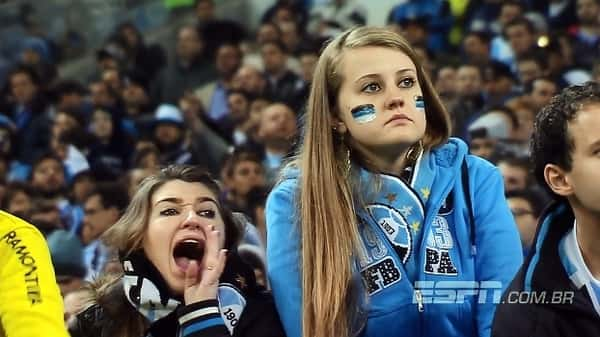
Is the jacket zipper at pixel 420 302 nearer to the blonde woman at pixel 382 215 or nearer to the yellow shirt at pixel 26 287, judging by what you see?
the blonde woman at pixel 382 215

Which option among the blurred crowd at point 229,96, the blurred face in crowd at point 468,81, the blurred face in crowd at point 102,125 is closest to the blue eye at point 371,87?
the blurred crowd at point 229,96

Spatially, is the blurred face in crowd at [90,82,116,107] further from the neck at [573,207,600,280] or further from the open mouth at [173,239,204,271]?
the neck at [573,207,600,280]

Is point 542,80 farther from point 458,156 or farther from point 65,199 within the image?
point 458,156

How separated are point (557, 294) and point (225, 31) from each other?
776 centimetres

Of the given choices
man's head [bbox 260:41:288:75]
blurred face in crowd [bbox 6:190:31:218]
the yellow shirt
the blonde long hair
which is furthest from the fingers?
man's head [bbox 260:41:288:75]

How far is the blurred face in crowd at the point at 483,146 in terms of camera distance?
20.7 ft

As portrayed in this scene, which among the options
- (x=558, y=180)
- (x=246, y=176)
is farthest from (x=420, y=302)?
(x=246, y=176)

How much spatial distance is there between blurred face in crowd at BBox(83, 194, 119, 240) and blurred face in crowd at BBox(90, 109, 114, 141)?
2.09 meters

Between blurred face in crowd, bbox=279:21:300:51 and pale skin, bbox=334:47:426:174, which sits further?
blurred face in crowd, bbox=279:21:300:51

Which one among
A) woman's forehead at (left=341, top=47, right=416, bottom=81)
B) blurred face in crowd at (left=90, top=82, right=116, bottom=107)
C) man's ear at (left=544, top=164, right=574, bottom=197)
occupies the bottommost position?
blurred face in crowd at (left=90, top=82, right=116, bottom=107)

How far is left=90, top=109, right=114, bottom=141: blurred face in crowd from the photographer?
30.0 ft

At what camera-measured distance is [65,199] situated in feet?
25.6

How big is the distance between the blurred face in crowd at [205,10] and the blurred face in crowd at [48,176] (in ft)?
8.72

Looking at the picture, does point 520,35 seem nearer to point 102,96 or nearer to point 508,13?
point 508,13
